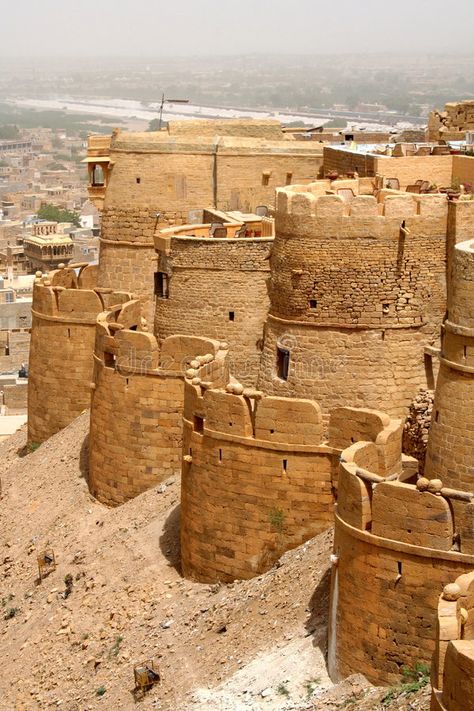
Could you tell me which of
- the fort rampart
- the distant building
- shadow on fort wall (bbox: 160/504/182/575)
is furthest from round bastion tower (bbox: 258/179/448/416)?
the distant building

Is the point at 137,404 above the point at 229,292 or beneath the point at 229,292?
beneath

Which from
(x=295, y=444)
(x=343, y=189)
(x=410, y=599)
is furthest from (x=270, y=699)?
(x=343, y=189)

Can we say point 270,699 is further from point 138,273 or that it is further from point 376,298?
point 138,273

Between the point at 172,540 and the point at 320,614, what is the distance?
4943mm

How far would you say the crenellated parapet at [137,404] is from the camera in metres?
26.0

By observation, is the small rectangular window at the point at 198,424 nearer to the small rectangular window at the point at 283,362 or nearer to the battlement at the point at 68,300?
the small rectangular window at the point at 283,362

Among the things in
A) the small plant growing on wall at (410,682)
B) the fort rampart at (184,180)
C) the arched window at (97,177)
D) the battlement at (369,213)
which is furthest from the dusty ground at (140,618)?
the arched window at (97,177)

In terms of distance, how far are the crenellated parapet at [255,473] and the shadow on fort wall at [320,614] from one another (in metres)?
1.39

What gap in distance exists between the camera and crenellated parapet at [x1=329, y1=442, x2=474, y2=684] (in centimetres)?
1772

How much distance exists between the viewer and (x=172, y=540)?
24828 millimetres

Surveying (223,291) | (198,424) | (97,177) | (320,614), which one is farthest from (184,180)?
(320,614)

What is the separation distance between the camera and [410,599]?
17844mm

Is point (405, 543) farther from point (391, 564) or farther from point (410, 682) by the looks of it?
point (410, 682)

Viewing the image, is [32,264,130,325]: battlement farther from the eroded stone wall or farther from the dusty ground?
the eroded stone wall
